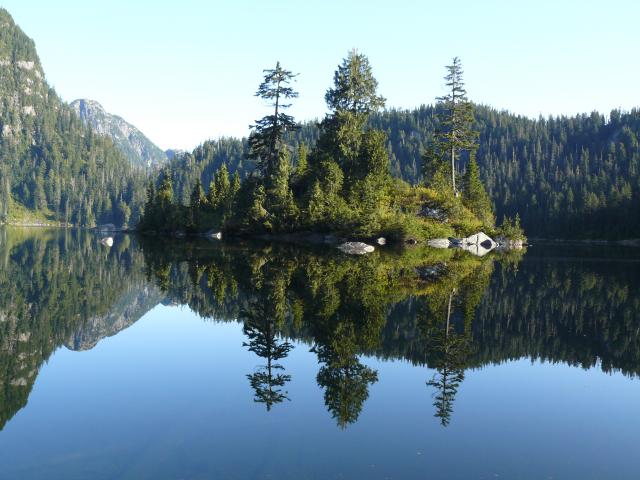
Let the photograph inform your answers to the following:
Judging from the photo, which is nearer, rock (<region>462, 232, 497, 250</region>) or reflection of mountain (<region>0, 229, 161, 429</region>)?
reflection of mountain (<region>0, 229, 161, 429</region>)

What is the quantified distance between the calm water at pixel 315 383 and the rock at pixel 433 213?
1678 inches

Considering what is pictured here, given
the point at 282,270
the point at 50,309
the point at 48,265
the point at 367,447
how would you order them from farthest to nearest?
the point at 48,265 < the point at 282,270 < the point at 50,309 < the point at 367,447

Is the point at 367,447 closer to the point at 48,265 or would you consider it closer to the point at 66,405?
the point at 66,405

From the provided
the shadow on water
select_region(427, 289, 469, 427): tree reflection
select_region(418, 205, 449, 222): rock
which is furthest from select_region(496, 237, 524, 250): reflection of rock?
select_region(427, 289, 469, 427): tree reflection

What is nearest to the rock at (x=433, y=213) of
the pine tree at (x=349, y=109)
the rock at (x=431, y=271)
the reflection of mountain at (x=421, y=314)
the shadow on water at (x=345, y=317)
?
the pine tree at (x=349, y=109)

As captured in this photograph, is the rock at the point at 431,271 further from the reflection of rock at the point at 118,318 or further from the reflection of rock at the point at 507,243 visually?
the reflection of rock at the point at 507,243

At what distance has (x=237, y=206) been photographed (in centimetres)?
7238

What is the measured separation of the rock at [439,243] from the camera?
62.4 m

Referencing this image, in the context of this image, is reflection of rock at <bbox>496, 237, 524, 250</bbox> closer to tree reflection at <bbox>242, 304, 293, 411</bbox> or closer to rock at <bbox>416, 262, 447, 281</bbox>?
rock at <bbox>416, 262, 447, 281</bbox>

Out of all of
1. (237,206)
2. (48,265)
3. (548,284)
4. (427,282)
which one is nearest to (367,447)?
(427,282)

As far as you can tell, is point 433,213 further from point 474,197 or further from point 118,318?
point 118,318

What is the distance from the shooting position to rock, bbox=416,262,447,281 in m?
28.9

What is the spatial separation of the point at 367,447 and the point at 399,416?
162 cm

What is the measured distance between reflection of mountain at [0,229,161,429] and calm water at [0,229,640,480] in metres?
0.09
